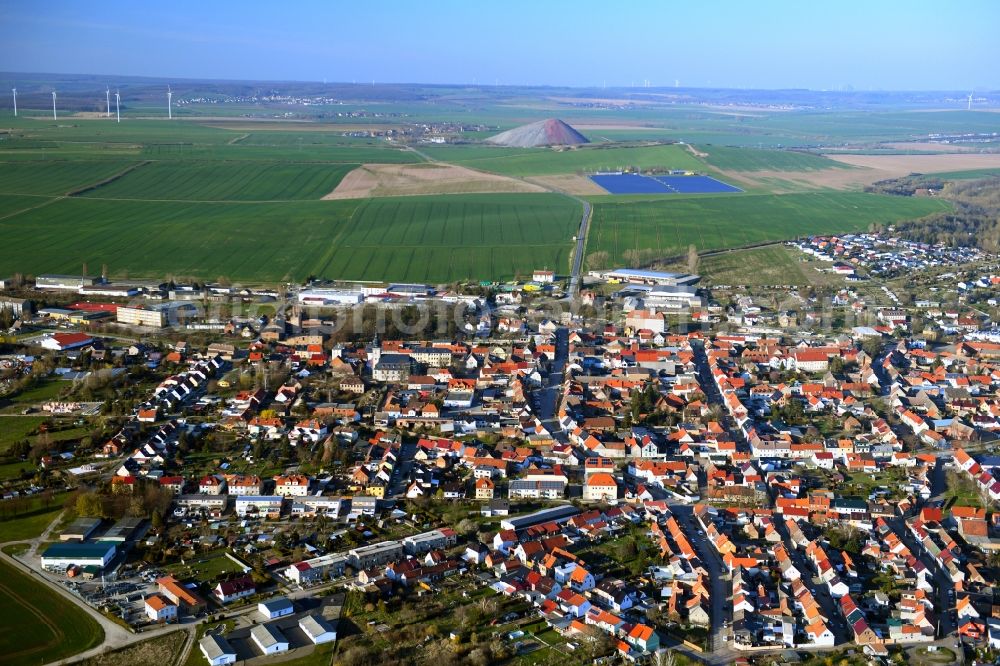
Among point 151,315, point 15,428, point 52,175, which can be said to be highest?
point 52,175

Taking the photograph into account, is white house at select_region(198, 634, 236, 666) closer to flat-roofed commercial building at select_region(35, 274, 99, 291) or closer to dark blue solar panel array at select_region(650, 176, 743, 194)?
flat-roofed commercial building at select_region(35, 274, 99, 291)

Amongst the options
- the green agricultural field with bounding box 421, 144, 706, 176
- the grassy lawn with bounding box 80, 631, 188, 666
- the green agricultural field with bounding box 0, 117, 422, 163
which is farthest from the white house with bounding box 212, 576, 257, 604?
the green agricultural field with bounding box 421, 144, 706, 176

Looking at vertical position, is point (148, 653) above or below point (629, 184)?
below

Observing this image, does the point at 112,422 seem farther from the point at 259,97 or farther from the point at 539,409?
the point at 259,97

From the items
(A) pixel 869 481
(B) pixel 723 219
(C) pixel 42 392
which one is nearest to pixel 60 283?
(C) pixel 42 392

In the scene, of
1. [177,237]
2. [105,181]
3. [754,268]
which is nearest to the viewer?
[754,268]

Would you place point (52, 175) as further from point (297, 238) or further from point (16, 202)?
point (297, 238)

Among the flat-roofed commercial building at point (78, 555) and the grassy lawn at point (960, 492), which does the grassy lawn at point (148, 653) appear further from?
the grassy lawn at point (960, 492)
